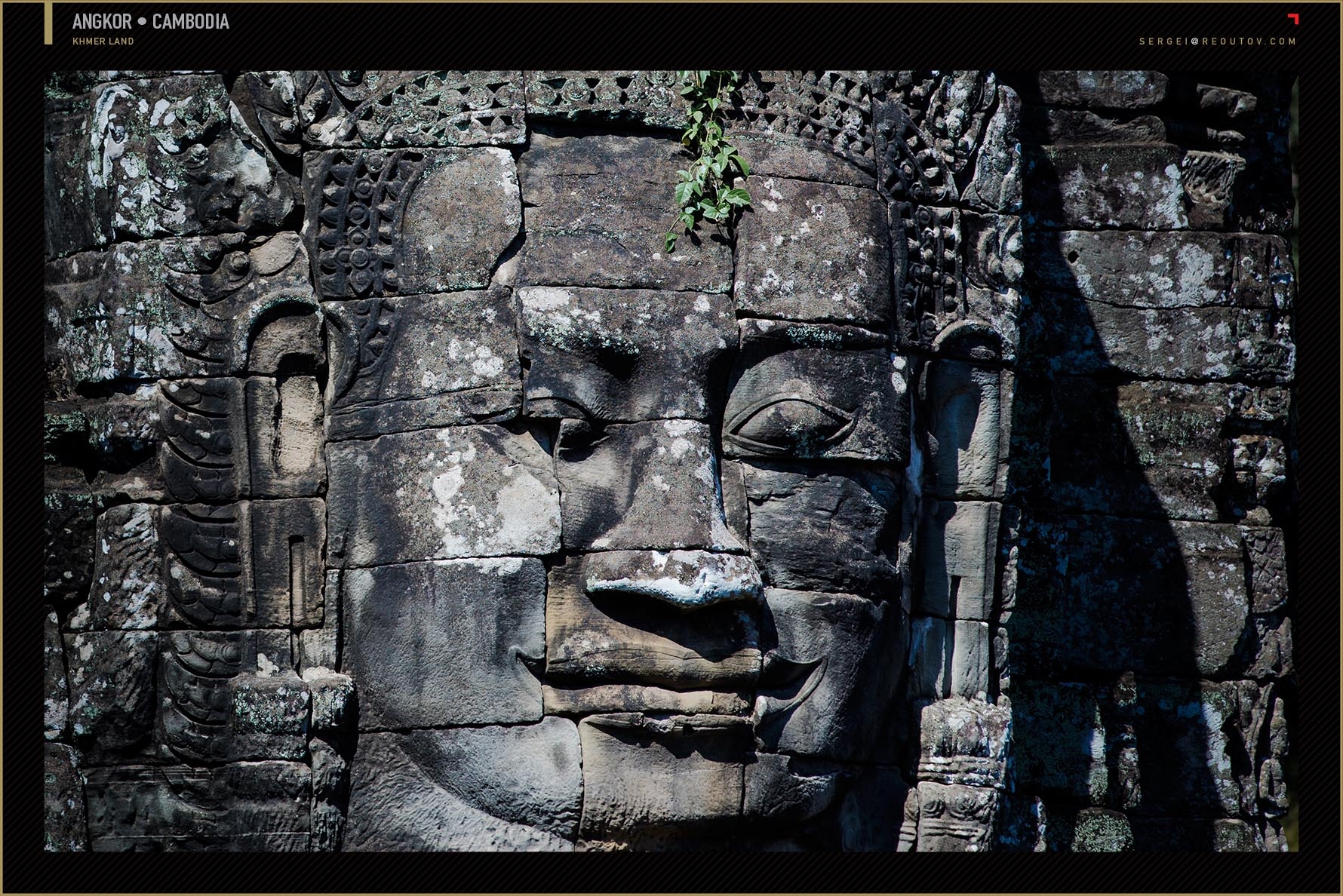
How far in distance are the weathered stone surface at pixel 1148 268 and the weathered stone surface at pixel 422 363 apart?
3.26 m

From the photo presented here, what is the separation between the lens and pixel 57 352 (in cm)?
982

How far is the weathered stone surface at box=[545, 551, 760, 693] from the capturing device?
8977 millimetres

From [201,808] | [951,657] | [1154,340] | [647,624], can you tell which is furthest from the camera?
[1154,340]

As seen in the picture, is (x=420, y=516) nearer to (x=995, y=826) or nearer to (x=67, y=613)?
(x=67, y=613)

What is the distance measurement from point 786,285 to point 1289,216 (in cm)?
347

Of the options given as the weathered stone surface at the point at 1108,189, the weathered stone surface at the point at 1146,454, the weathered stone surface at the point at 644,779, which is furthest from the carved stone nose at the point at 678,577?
the weathered stone surface at the point at 1108,189

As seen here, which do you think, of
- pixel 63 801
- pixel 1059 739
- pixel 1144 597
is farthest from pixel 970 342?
pixel 63 801

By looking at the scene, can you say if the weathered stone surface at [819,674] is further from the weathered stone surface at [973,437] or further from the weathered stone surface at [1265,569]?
the weathered stone surface at [1265,569]

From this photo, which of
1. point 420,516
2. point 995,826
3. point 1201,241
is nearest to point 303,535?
point 420,516

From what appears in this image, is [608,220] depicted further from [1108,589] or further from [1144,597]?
[1144,597]

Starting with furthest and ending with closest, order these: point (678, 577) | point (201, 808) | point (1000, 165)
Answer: point (1000, 165)
point (201, 808)
point (678, 577)

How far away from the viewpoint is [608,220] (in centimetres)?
929

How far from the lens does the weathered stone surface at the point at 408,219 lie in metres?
9.23

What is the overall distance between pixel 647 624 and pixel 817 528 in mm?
835
